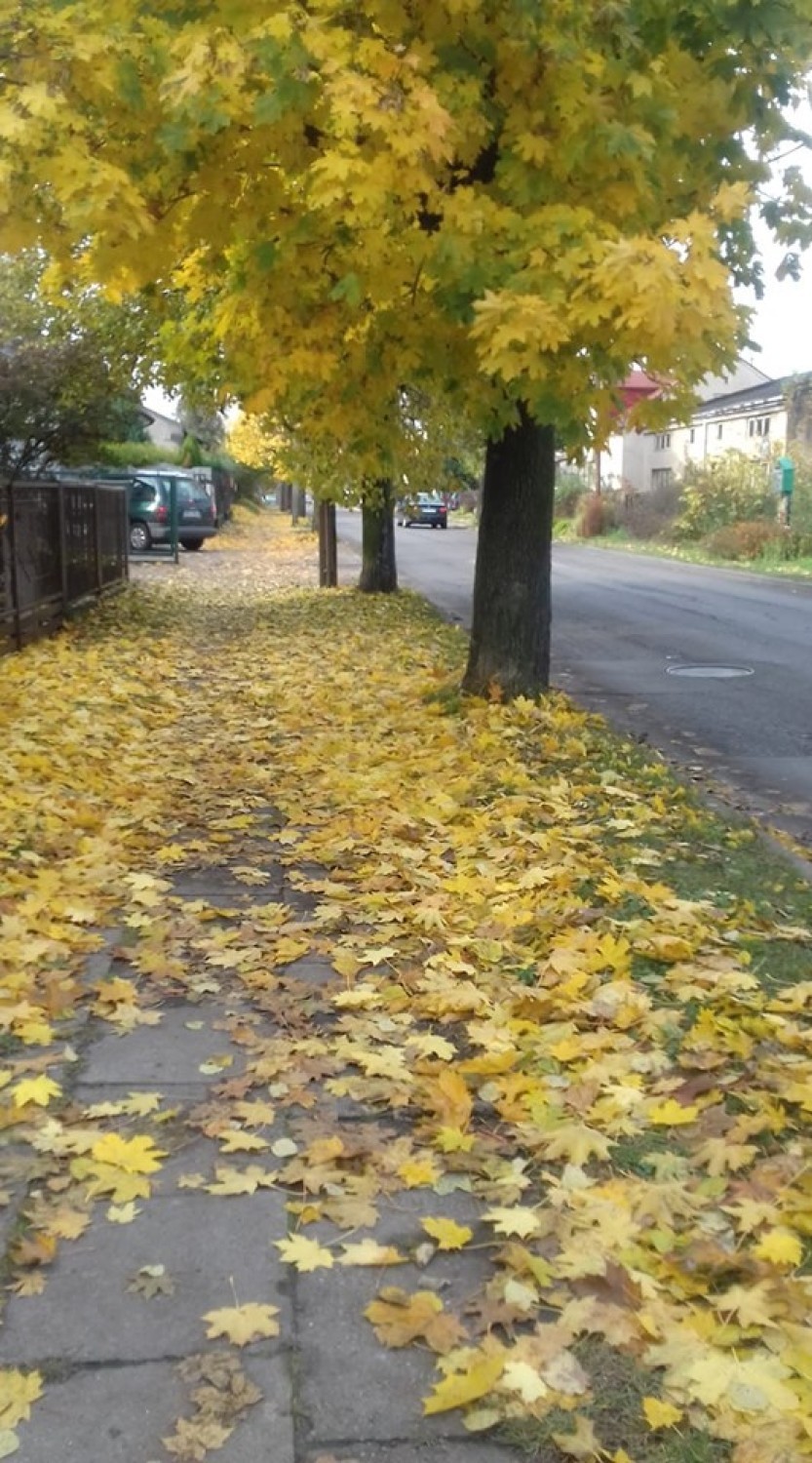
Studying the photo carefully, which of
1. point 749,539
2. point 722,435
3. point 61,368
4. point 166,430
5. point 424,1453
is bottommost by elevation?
point 424,1453

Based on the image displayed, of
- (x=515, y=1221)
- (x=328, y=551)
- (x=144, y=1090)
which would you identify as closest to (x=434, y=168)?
(x=144, y=1090)

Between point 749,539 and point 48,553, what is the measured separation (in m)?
21.9

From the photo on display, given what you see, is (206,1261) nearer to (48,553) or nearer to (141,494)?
(48,553)

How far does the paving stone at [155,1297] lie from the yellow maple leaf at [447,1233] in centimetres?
33

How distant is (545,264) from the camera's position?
6688mm

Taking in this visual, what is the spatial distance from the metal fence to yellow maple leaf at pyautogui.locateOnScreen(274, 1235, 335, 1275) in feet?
31.4

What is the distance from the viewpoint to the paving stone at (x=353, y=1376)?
252 centimetres

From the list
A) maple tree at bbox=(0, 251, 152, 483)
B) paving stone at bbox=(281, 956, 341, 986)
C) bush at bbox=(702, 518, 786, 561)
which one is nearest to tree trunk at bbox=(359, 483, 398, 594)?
maple tree at bbox=(0, 251, 152, 483)

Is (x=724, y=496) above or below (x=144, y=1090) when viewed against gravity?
above

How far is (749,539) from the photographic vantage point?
32500 millimetres

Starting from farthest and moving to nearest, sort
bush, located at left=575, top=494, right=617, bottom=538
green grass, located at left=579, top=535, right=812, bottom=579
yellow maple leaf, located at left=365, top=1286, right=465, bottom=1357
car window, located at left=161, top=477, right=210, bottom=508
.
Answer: bush, located at left=575, top=494, right=617, bottom=538
car window, located at left=161, top=477, right=210, bottom=508
green grass, located at left=579, top=535, right=812, bottom=579
yellow maple leaf, located at left=365, top=1286, right=465, bottom=1357

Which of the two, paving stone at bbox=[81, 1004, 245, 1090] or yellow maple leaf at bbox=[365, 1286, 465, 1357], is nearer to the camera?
yellow maple leaf at bbox=[365, 1286, 465, 1357]

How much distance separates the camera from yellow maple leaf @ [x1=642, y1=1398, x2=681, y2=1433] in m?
2.49

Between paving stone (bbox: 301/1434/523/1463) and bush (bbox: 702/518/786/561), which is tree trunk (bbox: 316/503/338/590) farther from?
paving stone (bbox: 301/1434/523/1463)
